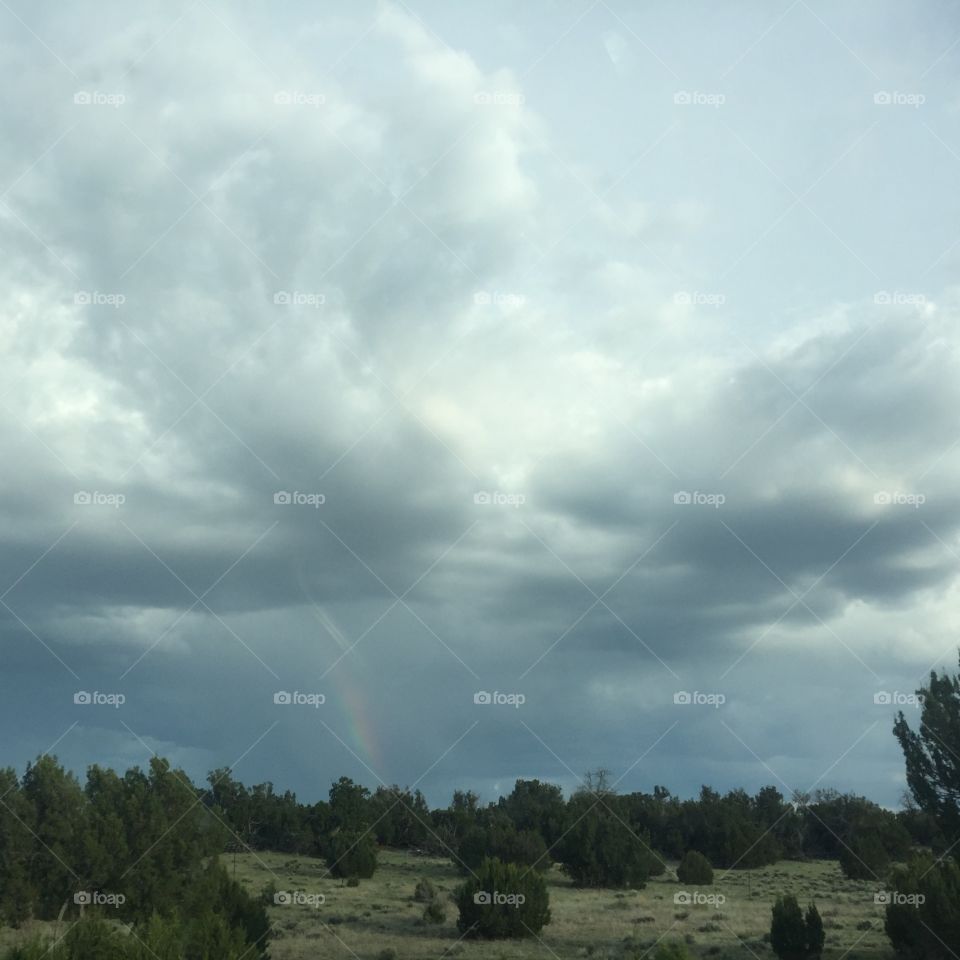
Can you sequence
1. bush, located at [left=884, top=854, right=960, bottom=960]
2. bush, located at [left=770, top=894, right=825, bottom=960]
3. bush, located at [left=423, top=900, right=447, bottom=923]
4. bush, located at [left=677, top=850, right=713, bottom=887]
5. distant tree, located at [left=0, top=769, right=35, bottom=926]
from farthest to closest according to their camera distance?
bush, located at [left=677, top=850, right=713, bottom=887], distant tree, located at [left=0, top=769, right=35, bottom=926], bush, located at [left=423, top=900, right=447, bottom=923], bush, located at [left=770, top=894, right=825, bottom=960], bush, located at [left=884, top=854, right=960, bottom=960]

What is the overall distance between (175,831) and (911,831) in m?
52.8

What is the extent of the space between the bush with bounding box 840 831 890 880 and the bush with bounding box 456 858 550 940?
34111mm

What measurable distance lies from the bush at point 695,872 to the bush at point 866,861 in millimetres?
9907

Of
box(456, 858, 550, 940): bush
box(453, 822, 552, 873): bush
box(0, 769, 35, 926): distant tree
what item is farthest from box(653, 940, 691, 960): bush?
box(453, 822, 552, 873): bush

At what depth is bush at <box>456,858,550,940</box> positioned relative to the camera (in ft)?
120

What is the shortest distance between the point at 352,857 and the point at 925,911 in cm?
3633

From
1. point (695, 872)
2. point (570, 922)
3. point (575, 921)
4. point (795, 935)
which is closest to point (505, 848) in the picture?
point (695, 872)

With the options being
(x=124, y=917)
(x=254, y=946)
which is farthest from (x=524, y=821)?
(x=254, y=946)

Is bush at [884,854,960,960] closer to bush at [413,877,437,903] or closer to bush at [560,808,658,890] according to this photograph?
bush at [413,877,437,903]

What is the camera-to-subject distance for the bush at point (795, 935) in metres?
31.5

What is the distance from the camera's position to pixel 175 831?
43750mm

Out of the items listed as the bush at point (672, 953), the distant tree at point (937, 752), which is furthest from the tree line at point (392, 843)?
the bush at point (672, 953)

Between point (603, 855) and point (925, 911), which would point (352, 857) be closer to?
point (603, 855)

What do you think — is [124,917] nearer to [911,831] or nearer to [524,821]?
[524,821]
